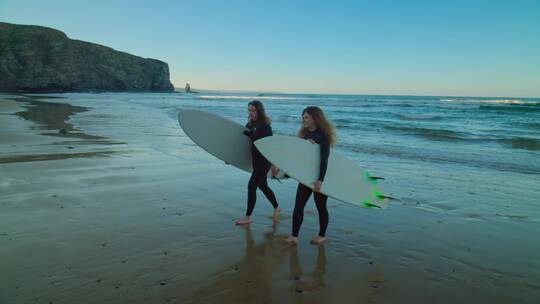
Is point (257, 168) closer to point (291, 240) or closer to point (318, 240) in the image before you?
point (291, 240)

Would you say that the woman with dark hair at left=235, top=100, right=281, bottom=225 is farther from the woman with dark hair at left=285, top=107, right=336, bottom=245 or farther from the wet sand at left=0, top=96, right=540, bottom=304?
the woman with dark hair at left=285, top=107, right=336, bottom=245

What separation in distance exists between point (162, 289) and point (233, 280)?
57 cm

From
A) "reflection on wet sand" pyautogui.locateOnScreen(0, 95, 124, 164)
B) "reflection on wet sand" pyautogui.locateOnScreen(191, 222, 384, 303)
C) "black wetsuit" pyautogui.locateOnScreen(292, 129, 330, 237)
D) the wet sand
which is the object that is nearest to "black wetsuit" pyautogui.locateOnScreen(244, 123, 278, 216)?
the wet sand

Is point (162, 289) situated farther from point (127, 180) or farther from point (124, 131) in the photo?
point (124, 131)

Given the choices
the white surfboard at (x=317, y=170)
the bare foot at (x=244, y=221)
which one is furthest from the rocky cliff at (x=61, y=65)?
the white surfboard at (x=317, y=170)

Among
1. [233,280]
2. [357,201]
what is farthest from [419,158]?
[233,280]

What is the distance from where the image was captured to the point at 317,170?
13.0ft

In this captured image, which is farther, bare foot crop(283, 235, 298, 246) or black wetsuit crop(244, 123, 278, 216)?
black wetsuit crop(244, 123, 278, 216)

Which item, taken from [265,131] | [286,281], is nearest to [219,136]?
[265,131]

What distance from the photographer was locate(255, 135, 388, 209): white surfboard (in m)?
3.94

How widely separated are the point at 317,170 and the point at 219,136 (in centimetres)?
184

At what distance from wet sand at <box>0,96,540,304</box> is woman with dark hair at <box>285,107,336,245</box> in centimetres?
17

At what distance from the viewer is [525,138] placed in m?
13.4

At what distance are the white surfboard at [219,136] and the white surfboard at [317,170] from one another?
41.8 inches
